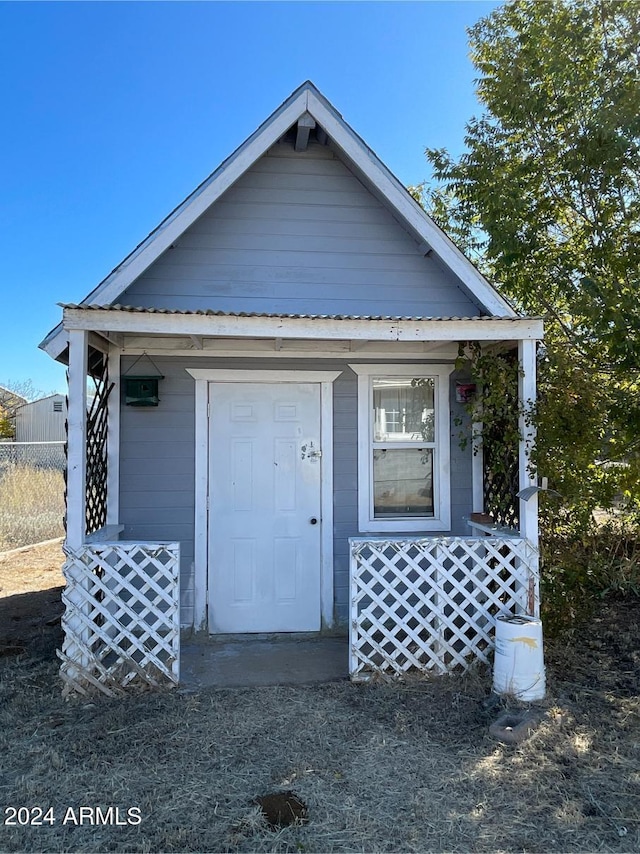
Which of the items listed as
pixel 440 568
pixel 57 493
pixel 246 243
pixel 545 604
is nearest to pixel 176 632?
pixel 440 568

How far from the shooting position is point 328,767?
328cm

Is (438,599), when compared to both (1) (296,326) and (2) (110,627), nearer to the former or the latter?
(1) (296,326)

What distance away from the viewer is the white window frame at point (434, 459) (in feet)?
18.1

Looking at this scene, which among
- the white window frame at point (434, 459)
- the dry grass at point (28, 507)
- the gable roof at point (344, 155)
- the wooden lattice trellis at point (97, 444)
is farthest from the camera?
the dry grass at point (28, 507)

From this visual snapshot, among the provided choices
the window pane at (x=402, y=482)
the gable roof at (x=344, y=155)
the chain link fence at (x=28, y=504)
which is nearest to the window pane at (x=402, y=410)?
the window pane at (x=402, y=482)

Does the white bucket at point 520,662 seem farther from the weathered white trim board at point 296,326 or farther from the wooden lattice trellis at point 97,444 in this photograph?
the wooden lattice trellis at point 97,444

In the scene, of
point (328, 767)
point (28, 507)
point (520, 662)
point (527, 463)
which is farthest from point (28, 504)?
point (520, 662)

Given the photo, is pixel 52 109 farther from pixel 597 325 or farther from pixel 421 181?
pixel 597 325

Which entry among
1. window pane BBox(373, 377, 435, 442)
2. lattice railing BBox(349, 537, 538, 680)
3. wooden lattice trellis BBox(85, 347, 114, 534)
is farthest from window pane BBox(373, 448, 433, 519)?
wooden lattice trellis BBox(85, 347, 114, 534)

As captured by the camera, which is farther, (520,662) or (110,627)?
(110,627)

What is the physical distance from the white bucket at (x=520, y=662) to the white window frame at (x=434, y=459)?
5.01 feet

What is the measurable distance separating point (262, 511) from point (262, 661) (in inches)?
53.0

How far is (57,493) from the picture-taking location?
38.2ft

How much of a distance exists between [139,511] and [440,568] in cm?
282
